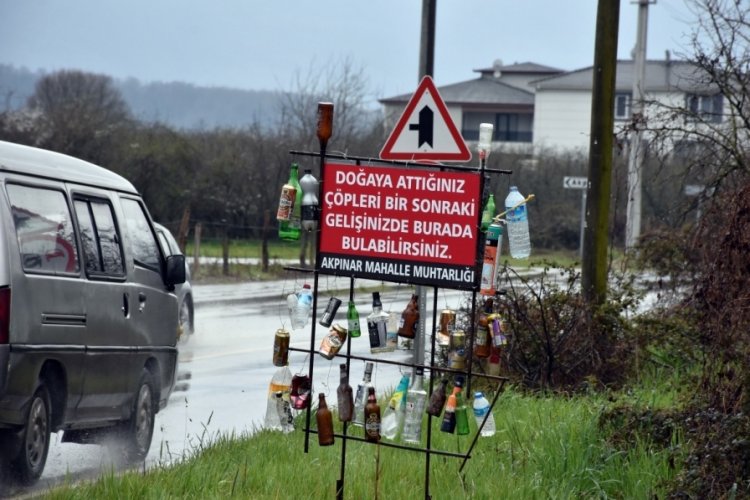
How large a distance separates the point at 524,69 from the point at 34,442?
326 ft

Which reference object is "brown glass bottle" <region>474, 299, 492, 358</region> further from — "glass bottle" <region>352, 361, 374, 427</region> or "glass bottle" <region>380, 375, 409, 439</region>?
"glass bottle" <region>352, 361, 374, 427</region>

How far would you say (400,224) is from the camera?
658cm

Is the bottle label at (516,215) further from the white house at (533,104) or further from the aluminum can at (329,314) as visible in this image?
the white house at (533,104)

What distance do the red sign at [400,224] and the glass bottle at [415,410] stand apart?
52 cm

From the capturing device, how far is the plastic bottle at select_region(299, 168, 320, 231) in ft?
22.3

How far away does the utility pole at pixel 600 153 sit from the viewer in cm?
1205

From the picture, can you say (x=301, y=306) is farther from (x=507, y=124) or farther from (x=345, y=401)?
(x=507, y=124)

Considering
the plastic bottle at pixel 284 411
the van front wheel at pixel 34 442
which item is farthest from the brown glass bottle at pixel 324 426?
the van front wheel at pixel 34 442

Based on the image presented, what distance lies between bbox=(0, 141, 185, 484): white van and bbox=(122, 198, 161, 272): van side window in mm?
11

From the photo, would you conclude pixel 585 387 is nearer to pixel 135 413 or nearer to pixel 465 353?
pixel 135 413

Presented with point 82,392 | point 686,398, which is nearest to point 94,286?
point 82,392

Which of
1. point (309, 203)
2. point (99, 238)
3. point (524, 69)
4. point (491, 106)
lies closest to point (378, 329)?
point (309, 203)

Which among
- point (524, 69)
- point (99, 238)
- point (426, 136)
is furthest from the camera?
point (524, 69)

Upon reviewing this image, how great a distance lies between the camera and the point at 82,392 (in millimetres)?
8555
